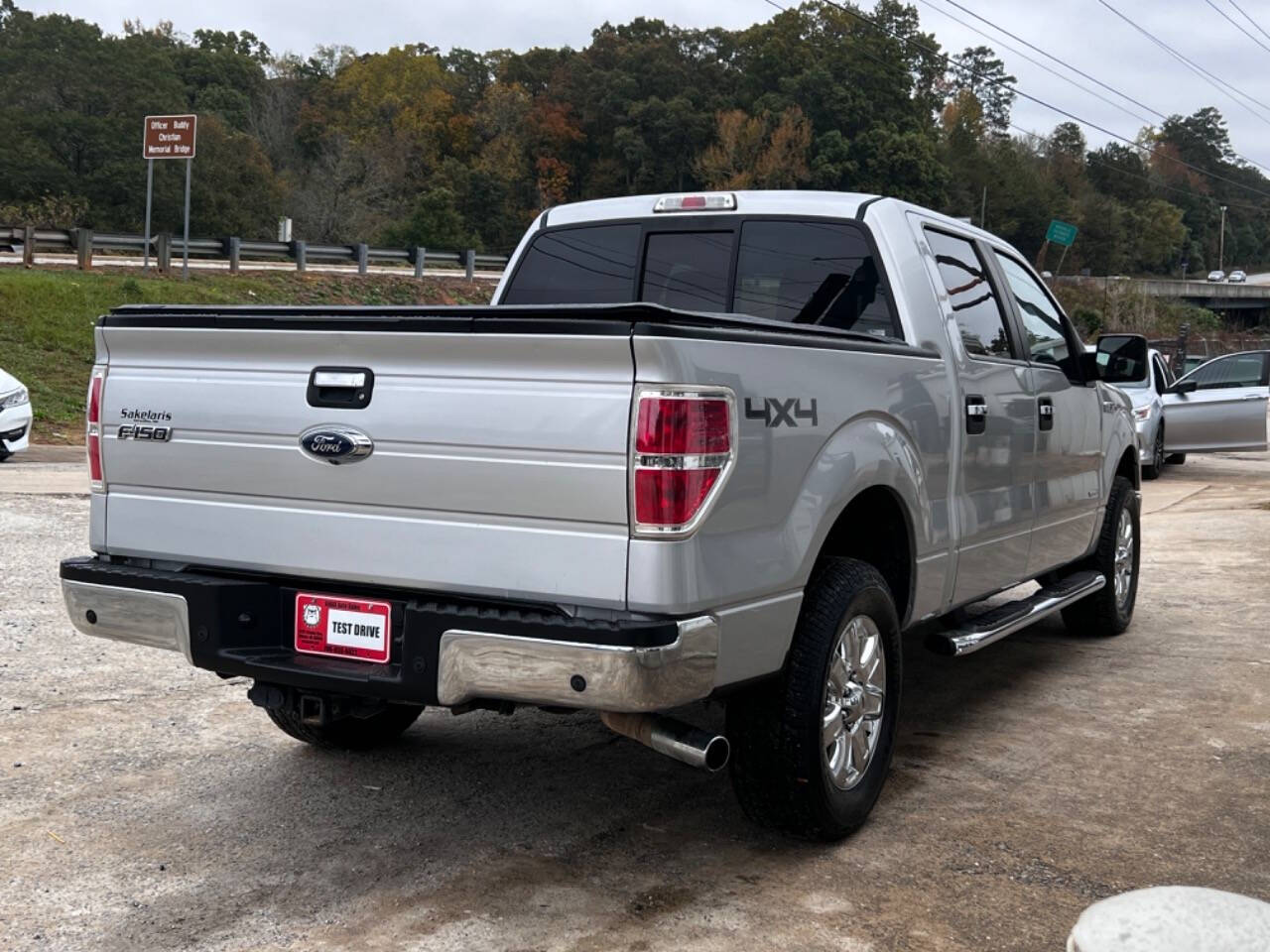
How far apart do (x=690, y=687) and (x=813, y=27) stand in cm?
9867

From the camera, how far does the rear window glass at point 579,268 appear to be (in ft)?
18.9

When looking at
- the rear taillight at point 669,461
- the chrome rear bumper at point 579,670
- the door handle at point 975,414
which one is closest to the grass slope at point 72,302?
the door handle at point 975,414

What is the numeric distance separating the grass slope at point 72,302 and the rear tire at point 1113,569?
14.1 meters

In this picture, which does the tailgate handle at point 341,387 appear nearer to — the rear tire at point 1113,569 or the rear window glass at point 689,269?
the rear window glass at point 689,269

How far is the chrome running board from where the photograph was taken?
532 centimetres

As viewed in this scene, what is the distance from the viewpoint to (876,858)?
429 cm

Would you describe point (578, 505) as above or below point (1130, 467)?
above

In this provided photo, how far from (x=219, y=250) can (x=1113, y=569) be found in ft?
83.1

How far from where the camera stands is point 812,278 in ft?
17.5

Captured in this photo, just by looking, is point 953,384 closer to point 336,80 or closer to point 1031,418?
point 1031,418

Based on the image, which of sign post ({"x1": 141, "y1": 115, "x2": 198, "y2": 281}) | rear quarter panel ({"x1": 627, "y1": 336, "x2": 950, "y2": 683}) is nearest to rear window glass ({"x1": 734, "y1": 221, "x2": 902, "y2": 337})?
Result: rear quarter panel ({"x1": 627, "y1": 336, "x2": 950, "y2": 683})

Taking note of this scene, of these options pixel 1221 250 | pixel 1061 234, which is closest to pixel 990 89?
pixel 1221 250

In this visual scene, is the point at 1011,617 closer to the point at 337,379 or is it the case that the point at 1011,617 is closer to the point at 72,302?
the point at 337,379

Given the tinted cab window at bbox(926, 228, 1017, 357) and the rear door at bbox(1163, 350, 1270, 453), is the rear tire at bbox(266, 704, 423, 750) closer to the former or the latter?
the tinted cab window at bbox(926, 228, 1017, 357)
